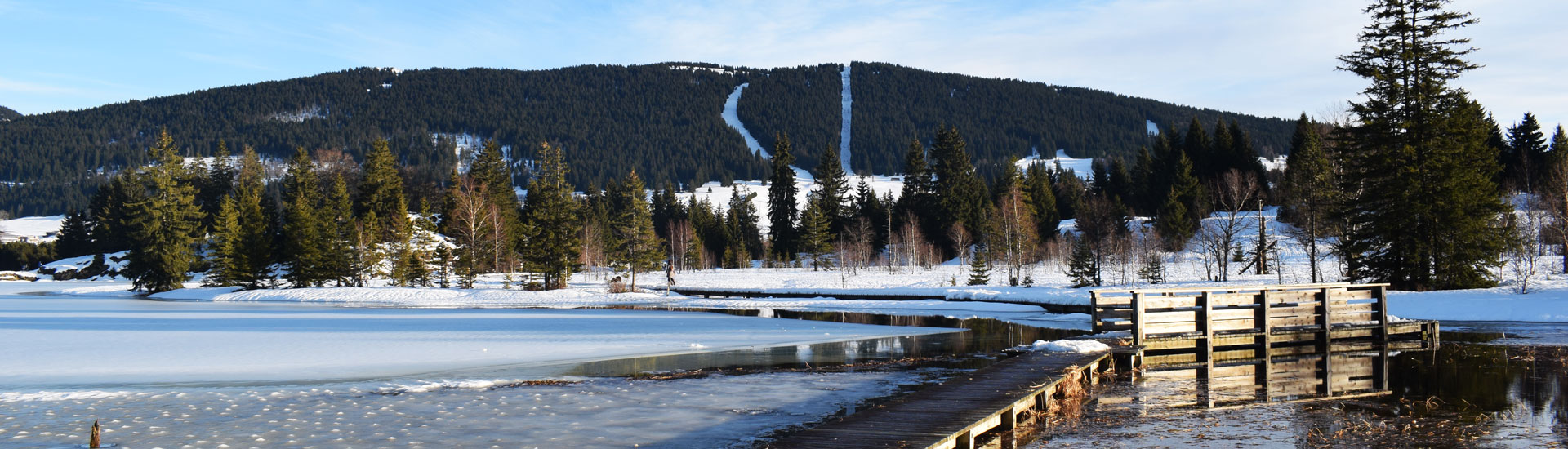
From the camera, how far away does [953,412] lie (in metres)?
9.43

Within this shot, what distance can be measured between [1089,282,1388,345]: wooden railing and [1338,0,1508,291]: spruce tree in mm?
13617

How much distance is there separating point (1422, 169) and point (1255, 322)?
1770 centimetres

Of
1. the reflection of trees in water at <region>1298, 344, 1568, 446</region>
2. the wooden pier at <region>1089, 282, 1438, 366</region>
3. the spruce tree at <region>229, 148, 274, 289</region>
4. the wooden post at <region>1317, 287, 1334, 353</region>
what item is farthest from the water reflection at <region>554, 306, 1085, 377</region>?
the spruce tree at <region>229, 148, 274, 289</region>

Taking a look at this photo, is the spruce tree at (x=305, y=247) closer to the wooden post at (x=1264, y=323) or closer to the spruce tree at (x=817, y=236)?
the spruce tree at (x=817, y=236)

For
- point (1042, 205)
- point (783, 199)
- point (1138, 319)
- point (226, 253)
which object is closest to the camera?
point (1138, 319)

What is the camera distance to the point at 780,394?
12.3m

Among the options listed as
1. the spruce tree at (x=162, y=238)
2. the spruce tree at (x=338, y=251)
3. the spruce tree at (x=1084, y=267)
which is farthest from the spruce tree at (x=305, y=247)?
the spruce tree at (x=1084, y=267)

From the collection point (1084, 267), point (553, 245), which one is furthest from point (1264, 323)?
point (553, 245)

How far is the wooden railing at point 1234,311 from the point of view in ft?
59.0

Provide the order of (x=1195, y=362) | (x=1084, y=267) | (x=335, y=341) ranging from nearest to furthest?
(x=1195, y=362) < (x=335, y=341) < (x=1084, y=267)

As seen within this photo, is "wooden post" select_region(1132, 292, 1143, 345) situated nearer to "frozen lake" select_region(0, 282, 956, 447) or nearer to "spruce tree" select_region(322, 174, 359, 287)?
"frozen lake" select_region(0, 282, 956, 447)

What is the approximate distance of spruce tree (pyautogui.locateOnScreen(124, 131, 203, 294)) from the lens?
60344 millimetres

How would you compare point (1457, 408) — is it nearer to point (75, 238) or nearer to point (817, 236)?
point (817, 236)

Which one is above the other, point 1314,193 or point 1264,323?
point 1314,193
